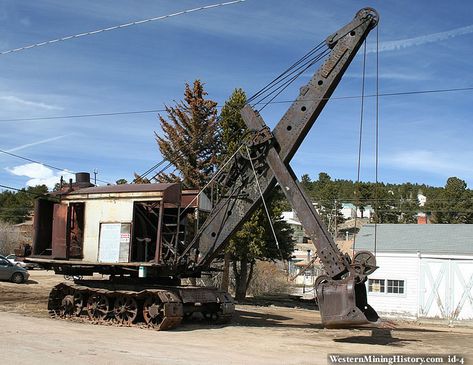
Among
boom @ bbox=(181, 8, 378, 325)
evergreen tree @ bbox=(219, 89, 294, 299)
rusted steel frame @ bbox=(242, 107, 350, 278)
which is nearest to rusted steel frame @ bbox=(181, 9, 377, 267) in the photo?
boom @ bbox=(181, 8, 378, 325)

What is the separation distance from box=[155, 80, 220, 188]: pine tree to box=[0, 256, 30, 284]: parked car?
31.5 ft

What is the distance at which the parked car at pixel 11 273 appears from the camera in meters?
30.8

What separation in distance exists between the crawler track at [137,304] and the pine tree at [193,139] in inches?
508

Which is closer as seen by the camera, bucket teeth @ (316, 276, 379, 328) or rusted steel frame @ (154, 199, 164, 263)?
bucket teeth @ (316, 276, 379, 328)

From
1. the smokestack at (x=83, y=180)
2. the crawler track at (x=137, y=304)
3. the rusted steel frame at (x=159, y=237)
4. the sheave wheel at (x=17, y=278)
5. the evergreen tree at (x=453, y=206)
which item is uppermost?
the evergreen tree at (x=453, y=206)

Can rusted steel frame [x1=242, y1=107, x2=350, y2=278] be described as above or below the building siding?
above

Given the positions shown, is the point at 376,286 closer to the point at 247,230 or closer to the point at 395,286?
the point at 395,286

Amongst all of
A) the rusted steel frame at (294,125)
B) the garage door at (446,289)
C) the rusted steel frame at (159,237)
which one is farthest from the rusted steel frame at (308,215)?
the garage door at (446,289)

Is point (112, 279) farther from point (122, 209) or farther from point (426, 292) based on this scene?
point (426, 292)

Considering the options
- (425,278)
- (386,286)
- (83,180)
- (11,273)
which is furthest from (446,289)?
(11,273)

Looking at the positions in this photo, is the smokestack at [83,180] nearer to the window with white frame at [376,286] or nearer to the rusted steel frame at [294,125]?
the rusted steel frame at [294,125]

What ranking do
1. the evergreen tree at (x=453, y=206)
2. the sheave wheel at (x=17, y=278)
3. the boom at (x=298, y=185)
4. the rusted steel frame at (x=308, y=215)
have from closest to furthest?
the boom at (x=298, y=185)
the rusted steel frame at (x=308, y=215)
the sheave wheel at (x=17, y=278)
the evergreen tree at (x=453, y=206)

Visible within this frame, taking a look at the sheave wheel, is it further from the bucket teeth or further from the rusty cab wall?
the bucket teeth

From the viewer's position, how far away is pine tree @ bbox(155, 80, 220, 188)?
30078 millimetres
